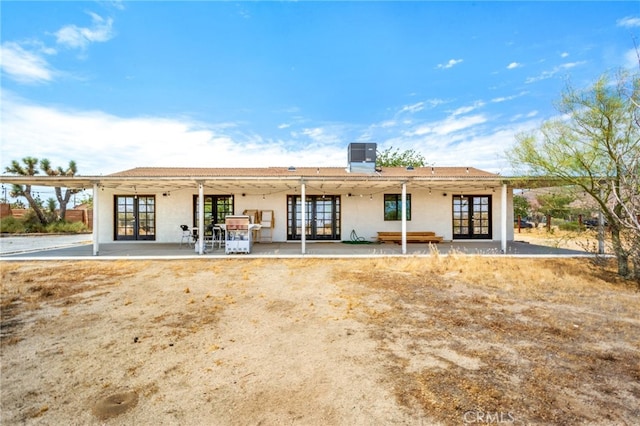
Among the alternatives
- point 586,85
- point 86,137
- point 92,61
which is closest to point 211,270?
point 92,61

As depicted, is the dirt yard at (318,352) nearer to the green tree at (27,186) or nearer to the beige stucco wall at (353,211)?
the beige stucco wall at (353,211)

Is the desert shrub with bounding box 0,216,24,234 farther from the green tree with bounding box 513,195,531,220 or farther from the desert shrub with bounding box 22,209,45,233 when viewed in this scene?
the green tree with bounding box 513,195,531,220

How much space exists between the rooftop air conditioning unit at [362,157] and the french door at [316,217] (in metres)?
1.88

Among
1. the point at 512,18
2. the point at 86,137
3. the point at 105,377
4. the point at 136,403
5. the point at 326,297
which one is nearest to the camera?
the point at 136,403

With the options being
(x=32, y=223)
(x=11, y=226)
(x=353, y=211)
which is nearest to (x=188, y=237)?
(x=353, y=211)

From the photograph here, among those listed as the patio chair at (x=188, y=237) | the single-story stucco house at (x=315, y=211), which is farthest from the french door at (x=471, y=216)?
the patio chair at (x=188, y=237)

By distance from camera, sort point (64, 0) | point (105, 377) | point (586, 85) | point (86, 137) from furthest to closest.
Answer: point (86, 137)
point (64, 0)
point (586, 85)
point (105, 377)

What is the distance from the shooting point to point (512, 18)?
9.09 metres

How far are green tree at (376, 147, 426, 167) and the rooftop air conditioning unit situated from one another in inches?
737

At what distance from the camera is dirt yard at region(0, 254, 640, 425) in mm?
2258

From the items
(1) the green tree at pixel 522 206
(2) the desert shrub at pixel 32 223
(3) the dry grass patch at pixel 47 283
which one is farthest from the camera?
(1) the green tree at pixel 522 206

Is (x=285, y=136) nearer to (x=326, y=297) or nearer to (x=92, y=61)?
(x=92, y=61)

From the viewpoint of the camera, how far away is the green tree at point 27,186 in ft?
64.3

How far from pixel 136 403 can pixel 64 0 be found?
9609 millimetres
